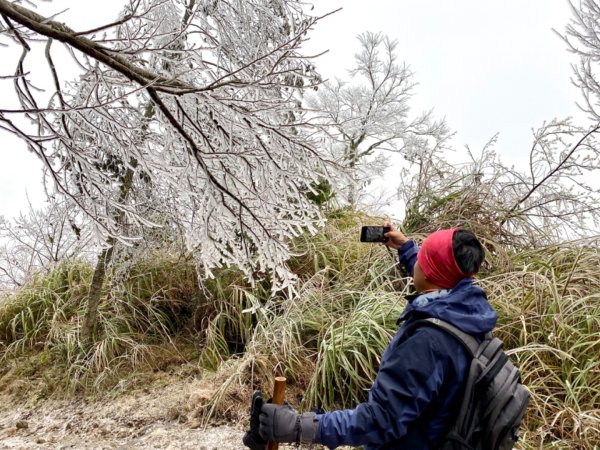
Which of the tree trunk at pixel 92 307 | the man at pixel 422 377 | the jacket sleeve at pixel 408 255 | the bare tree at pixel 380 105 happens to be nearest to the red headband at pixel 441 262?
the man at pixel 422 377

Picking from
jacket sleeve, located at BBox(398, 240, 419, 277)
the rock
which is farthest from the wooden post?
the rock

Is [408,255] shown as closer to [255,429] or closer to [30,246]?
[255,429]

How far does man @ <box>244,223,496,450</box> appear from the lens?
4.64 feet

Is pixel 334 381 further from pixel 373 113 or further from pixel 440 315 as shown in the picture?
pixel 373 113

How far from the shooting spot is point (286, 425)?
1.58 m

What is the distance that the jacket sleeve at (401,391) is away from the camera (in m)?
1.40

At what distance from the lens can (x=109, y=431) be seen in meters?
3.37

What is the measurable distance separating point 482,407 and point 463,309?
329 millimetres

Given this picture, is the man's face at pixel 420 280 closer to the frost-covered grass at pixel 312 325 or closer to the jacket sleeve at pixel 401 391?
the jacket sleeve at pixel 401 391

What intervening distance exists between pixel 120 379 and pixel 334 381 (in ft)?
7.02

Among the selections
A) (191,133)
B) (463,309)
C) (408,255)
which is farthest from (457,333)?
(191,133)

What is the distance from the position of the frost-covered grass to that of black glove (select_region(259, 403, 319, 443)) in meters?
1.43

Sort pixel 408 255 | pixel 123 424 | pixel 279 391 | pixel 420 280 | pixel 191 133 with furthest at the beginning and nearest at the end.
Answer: pixel 123 424 < pixel 191 133 < pixel 408 255 < pixel 279 391 < pixel 420 280

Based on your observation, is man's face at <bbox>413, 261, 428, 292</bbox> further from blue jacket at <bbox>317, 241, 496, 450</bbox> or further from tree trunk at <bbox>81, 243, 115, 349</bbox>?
tree trunk at <bbox>81, 243, 115, 349</bbox>
